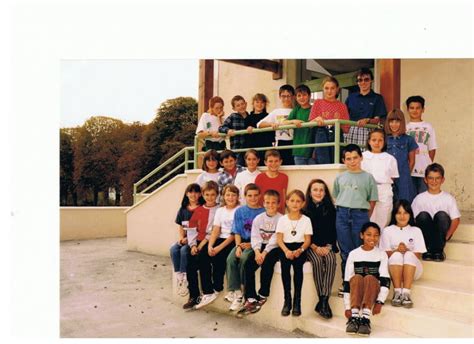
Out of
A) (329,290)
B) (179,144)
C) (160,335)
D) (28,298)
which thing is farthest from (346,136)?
(179,144)

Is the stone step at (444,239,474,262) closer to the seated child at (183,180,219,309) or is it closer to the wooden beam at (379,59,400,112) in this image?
the wooden beam at (379,59,400,112)

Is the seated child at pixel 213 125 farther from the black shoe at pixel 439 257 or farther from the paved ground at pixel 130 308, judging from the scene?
the black shoe at pixel 439 257

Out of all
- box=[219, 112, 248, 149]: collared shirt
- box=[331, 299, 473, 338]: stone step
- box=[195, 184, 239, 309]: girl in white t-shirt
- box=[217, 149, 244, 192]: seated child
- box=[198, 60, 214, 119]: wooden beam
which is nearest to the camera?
box=[331, 299, 473, 338]: stone step

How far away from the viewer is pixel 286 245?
4.32 meters

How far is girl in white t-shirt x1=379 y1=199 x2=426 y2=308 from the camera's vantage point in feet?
13.0

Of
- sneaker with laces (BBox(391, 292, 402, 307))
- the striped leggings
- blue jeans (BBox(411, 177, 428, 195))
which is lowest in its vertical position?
sneaker with laces (BBox(391, 292, 402, 307))

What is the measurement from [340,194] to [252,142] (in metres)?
A: 1.78

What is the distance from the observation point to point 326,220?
4.35 meters

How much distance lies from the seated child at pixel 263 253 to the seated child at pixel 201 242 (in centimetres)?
58

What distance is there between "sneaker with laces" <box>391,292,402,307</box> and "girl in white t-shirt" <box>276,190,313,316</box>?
81 cm

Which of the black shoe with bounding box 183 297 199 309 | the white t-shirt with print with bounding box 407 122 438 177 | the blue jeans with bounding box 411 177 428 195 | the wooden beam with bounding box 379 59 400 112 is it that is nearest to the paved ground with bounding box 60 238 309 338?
the black shoe with bounding box 183 297 199 309

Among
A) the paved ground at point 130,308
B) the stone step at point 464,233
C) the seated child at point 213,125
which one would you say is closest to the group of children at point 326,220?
the paved ground at point 130,308
